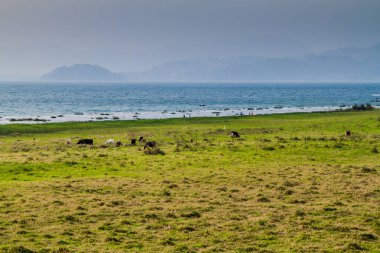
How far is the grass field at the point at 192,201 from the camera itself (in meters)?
16.2

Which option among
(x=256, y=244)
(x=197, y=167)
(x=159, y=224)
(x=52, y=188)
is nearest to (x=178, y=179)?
(x=197, y=167)

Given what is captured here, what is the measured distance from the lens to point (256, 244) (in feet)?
52.3

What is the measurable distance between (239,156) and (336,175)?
35.3 ft

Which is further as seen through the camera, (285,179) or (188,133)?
(188,133)

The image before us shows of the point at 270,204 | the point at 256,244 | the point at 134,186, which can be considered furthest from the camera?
the point at 134,186

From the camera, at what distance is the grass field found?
16234mm

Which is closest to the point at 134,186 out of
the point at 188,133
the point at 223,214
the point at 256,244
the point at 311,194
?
the point at 223,214

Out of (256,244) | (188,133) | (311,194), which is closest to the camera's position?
(256,244)

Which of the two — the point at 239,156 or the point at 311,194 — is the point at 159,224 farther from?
the point at 239,156

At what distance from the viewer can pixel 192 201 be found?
22297 mm

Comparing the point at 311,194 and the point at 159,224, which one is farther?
the point at 311,194

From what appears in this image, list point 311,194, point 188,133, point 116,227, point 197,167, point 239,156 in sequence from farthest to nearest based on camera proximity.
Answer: point 188,133
point 239,156
point 197,167
point 311,194
point 116,227

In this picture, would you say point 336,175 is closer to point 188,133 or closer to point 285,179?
point 285,179

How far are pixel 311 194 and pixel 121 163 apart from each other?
16.1m
